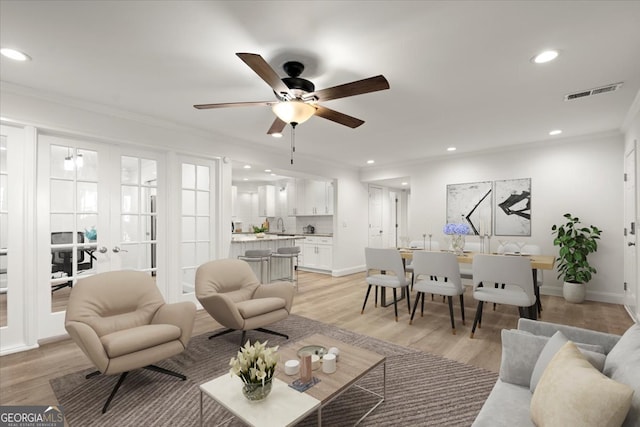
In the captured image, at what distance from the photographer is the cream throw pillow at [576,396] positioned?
100 cm

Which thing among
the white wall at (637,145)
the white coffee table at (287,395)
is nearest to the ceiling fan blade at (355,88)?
the white coffee table at (287,395)

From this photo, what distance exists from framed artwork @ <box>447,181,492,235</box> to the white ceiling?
1.95 meters

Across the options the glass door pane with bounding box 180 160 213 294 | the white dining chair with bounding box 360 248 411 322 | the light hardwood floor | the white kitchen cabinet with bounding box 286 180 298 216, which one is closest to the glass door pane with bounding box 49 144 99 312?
the light hardwood floor

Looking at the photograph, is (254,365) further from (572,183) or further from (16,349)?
(572,183)

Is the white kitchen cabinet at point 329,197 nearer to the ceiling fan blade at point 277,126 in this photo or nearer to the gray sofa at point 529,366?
the ceiling fan blade at point 277,126

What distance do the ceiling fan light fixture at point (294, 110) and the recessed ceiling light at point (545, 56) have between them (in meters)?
1.79

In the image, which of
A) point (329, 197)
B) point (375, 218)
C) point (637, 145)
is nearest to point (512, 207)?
point (637, 145)

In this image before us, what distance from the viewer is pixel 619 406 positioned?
99 cm

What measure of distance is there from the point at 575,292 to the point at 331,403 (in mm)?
4417

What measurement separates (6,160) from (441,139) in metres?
5.34

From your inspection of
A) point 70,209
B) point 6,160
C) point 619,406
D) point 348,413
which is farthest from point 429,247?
point 6,160

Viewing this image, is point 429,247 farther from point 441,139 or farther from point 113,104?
point 113,104

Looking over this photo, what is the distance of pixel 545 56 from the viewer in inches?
96.7

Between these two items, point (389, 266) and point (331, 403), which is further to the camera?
point (389, 266)
